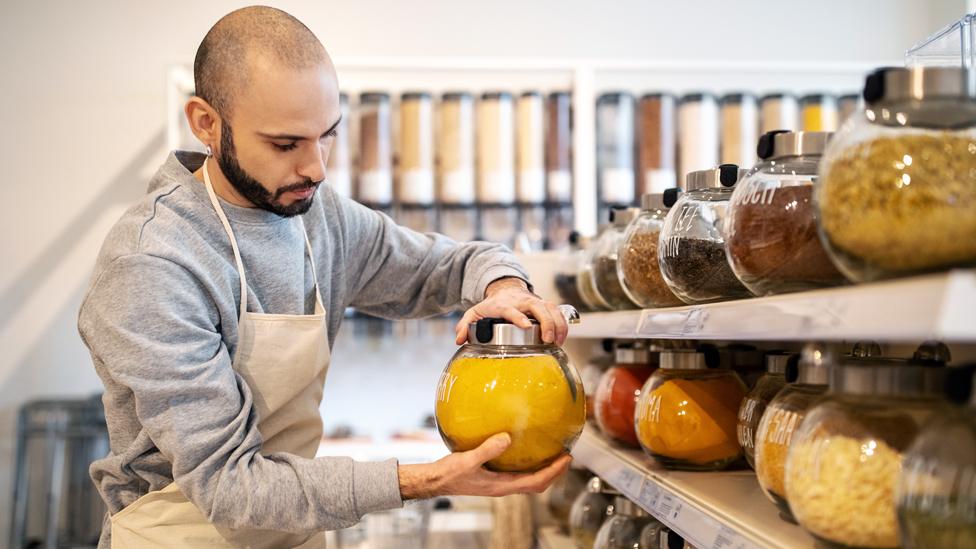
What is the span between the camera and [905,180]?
80cm

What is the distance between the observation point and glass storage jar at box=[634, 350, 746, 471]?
1.58 meters

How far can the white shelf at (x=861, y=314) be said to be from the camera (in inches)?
25.1

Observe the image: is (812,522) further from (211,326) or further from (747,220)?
(211,326)

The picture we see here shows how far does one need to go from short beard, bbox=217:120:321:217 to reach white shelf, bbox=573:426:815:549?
789 millimetres

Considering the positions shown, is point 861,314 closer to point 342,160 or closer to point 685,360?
point 685,360

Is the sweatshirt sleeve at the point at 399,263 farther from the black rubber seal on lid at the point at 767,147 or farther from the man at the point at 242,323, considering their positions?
the black rubber seal on lid at the point at 767,147

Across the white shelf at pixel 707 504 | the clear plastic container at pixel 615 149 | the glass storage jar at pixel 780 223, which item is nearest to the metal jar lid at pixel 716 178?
the glass storage jar at pixel 780 223

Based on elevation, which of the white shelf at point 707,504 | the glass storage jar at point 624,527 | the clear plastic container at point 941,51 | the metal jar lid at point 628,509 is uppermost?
the clear plastic container at point 941,51

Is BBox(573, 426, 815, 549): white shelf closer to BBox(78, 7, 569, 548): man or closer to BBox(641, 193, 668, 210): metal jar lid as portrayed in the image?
BBox(78, 7, 569, 548): man

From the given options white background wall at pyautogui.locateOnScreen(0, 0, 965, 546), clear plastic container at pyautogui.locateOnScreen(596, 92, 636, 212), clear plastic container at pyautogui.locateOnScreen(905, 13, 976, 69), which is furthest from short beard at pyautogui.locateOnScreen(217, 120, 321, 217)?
white background wall at pyautogui.locateOnScreen(0, 0, 965, 546)

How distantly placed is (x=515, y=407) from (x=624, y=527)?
696mm

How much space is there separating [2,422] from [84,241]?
40.8 inches

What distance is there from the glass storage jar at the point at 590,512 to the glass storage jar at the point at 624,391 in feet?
0.55

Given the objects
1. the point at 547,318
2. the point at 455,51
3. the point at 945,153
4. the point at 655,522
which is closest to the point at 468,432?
the point at 547,318
